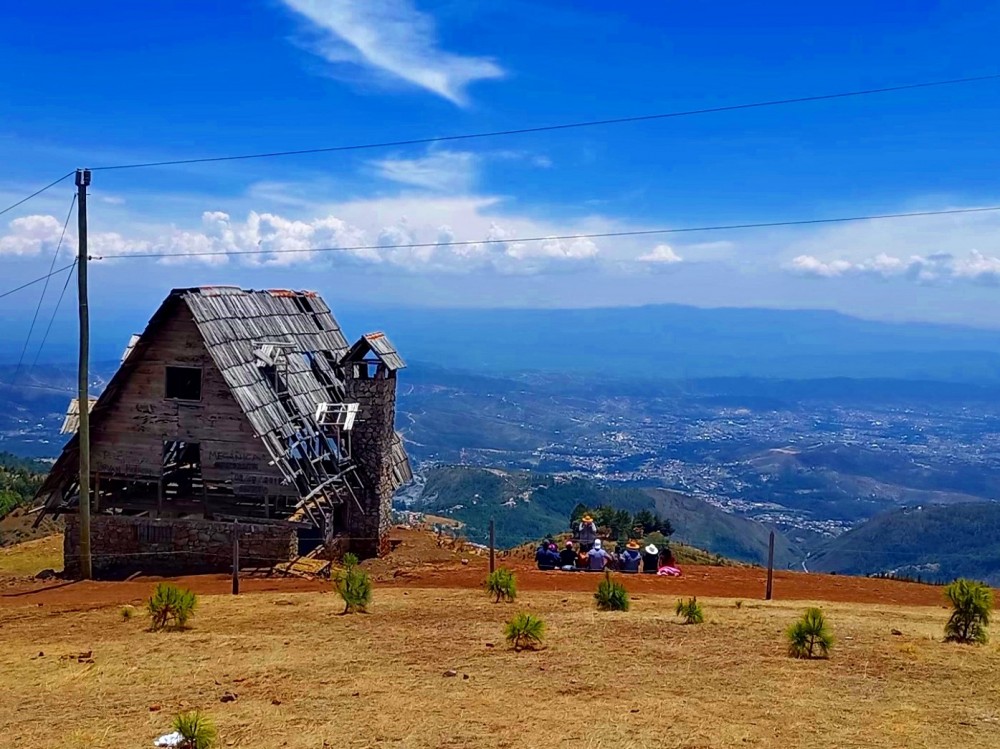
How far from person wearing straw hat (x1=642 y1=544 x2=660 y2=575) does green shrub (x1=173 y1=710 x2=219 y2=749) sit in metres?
13.4

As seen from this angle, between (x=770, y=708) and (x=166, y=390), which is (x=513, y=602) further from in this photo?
(x=166, y=390)

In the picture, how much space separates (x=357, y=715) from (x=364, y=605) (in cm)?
534

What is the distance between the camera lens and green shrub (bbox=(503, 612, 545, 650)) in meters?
12.2

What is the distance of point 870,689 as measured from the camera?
10.3 meters

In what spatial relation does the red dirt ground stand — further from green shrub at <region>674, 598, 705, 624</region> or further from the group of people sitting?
green shrub at <region>674, 598, 705, 624</region>

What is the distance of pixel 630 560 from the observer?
20.4m

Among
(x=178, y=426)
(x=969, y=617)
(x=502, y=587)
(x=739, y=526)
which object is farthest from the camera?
(x=739, y=526)

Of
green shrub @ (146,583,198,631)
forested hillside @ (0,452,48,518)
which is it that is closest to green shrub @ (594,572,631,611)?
green shrub @ (146,583,198,631)

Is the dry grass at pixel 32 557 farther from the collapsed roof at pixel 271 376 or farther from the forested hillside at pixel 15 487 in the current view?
the forested hillside at pixel 15 487

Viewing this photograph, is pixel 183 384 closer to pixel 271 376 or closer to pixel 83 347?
pixel 271 376

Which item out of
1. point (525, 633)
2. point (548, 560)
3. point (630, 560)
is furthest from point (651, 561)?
point (525, 633)

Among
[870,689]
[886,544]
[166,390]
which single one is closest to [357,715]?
[870,689]

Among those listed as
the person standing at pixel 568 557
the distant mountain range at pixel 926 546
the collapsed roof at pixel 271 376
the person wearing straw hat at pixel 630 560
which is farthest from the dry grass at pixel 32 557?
the distant mountain range at pixel 926 546

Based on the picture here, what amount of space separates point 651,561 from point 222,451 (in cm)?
1110
